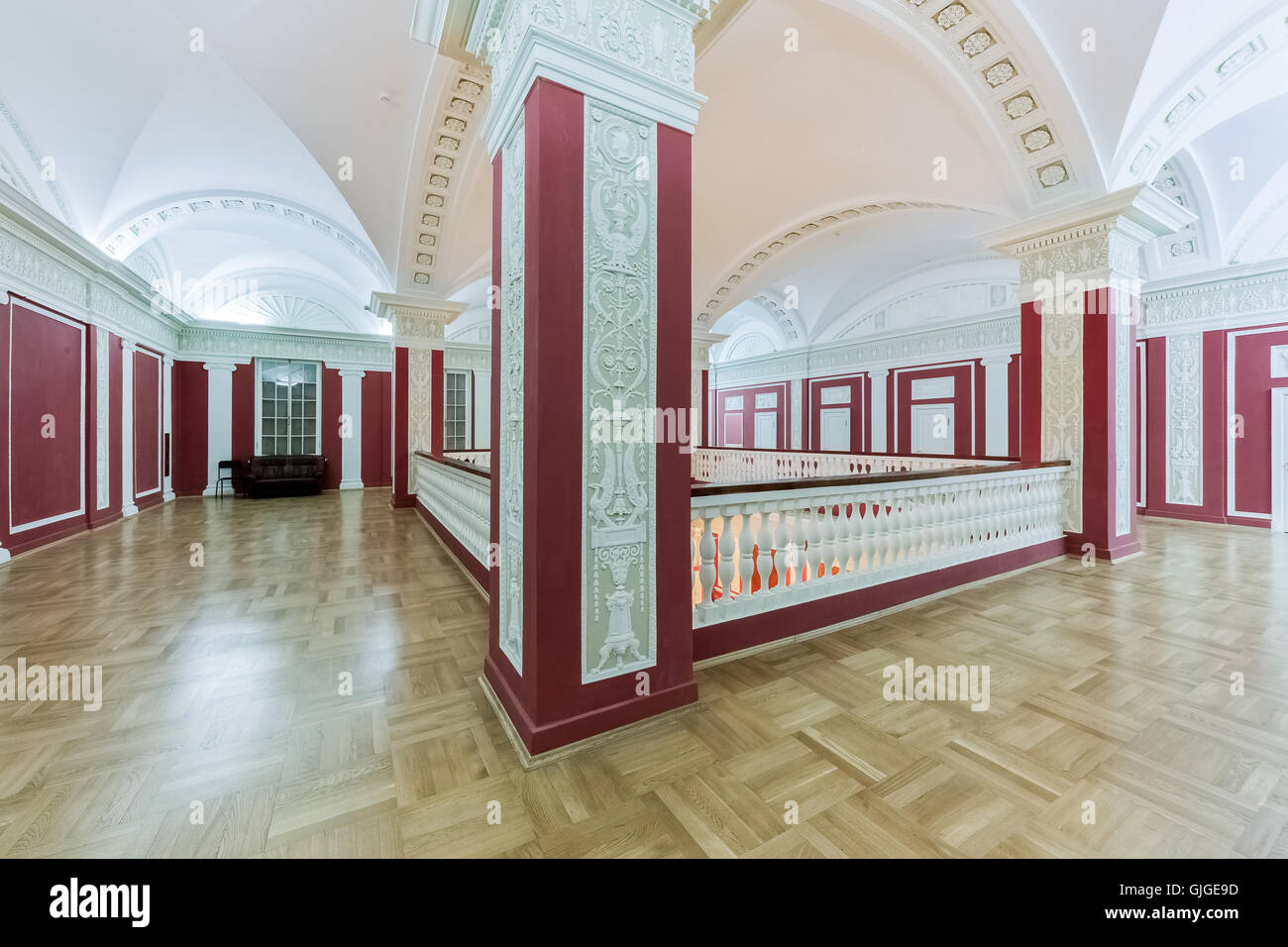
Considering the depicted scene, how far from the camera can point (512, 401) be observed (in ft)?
7.98

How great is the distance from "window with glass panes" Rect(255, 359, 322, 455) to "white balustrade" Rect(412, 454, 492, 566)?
7060mm

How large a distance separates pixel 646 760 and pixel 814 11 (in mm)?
6321

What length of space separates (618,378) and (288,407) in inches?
528

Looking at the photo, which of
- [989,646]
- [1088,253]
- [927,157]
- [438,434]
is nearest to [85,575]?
[438,434]

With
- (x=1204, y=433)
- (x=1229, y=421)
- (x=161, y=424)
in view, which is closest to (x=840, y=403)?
(x=1204, y=433)

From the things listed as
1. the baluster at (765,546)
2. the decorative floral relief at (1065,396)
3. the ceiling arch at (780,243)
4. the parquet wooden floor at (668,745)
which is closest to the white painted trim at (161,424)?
the parquet wooden floor at (668,745)

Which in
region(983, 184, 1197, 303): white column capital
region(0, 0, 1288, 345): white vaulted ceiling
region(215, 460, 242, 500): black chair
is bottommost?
region(215, 460, 242, 500): black chair

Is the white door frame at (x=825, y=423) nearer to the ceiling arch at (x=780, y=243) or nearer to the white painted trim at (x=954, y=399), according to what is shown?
the white painted trim at (x=954, y=399)

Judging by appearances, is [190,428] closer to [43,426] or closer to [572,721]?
[43,426]

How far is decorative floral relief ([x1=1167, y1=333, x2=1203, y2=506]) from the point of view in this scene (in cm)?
809

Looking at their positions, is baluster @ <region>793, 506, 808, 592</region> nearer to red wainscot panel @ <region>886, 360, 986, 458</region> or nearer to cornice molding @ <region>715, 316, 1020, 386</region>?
red wainscot panel @ <region>886, 360, 986, 458</region>

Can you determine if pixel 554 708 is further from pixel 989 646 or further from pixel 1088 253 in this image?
pixel 1088 253

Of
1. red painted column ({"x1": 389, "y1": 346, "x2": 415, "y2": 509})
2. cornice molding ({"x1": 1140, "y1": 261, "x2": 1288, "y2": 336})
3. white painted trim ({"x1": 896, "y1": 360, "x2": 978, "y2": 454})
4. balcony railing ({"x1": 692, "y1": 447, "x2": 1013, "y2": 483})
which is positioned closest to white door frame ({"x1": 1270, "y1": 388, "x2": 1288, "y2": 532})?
cornice molding ({"x1": 1140, "y1": 261, "x2": 1288, "y2": 336})

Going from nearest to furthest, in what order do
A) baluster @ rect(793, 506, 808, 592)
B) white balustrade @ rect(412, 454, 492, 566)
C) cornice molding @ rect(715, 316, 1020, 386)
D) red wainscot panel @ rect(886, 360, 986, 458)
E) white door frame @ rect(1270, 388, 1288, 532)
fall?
1. baluster @ rect(793, 506, 808, 592)
2. white balustrade @ rect(412, 454, 492, 566)
3. white door frame @ rect(1270, 388, 1288, 532)
4. cornice molding @ rect(715, 316, 1020, 386)
5. red wainscot panel @ rect(886, 360, 986, 458)
